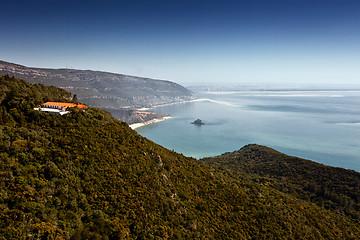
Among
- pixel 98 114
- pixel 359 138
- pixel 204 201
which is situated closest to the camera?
pixel 204 201

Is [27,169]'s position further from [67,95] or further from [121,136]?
[67,95]

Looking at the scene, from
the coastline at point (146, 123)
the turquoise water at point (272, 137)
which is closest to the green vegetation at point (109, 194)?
the turquoise water at point (272, 137)

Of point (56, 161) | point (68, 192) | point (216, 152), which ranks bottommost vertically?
point (216, 152)

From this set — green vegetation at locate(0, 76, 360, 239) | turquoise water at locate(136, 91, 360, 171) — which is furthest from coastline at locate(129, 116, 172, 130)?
green vegetation at locate(0, 76, 360, 239)

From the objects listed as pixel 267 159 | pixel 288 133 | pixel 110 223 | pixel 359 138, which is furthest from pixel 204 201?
pixel 359 138

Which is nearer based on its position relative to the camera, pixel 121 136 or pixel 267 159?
pixel 121 136

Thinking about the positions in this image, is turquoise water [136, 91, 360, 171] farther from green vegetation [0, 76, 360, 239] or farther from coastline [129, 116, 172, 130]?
green vegetation [0, 76, 360, 239]
